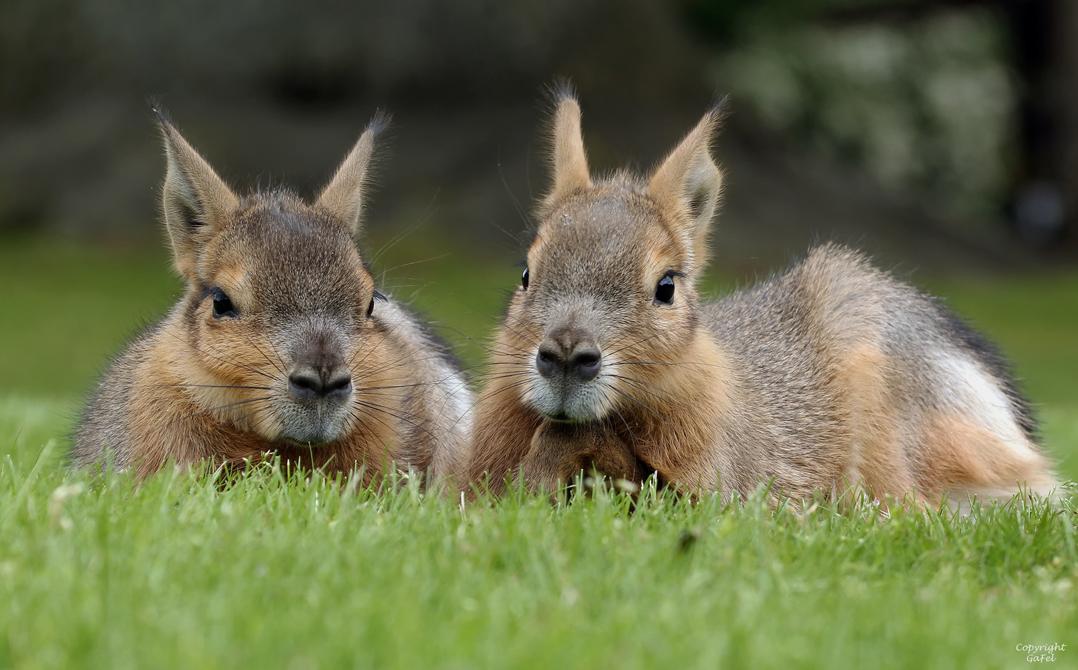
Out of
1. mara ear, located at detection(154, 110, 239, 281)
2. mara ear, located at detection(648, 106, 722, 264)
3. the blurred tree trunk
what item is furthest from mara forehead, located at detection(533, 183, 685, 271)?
the blurred tree trunk

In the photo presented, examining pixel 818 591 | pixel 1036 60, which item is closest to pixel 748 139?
pixel 1036 60

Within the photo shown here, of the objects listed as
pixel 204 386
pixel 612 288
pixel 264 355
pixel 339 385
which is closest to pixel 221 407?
pixel 204 386

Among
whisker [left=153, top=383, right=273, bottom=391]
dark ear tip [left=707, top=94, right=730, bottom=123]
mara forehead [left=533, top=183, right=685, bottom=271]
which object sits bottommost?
whisker [left=153, top=383, right=273, bottom=391]

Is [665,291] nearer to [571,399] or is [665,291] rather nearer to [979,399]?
[571,399]

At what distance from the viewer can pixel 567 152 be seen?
5.55 m

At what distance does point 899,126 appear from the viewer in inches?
1137

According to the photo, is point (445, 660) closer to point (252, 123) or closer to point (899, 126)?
point (252, 123)

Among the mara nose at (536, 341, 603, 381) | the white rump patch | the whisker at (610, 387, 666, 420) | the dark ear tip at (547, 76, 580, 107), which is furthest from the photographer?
the white rump patch

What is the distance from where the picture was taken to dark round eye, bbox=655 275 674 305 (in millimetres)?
4902

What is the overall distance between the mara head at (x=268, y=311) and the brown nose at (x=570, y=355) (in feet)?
2.65

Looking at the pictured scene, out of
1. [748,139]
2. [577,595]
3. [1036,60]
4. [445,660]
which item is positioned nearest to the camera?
[445,660]

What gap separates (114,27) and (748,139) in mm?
10609

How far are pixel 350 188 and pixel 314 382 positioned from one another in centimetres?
133

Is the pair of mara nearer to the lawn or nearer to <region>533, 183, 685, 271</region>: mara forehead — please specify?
<region>533, 183, 685, 271</region>: mara forehead
